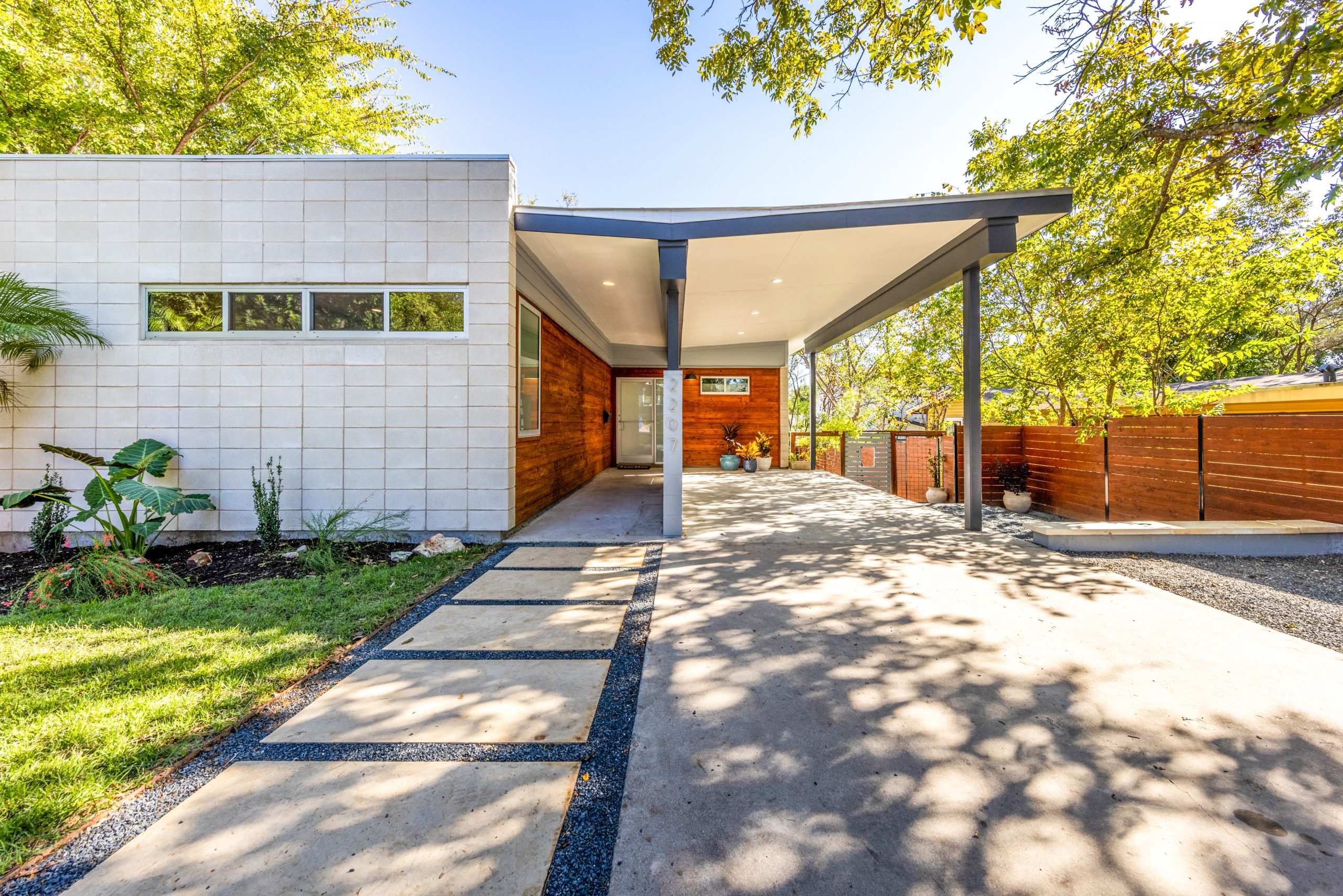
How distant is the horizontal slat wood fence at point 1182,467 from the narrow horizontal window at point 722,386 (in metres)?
5.01

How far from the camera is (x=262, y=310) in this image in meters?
4.25

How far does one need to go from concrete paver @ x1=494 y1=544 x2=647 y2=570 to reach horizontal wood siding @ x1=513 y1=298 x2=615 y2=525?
0.89m

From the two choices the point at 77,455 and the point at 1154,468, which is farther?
the point at 1154,468

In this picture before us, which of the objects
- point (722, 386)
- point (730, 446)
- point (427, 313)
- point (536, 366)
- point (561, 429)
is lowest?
point (730, 446)

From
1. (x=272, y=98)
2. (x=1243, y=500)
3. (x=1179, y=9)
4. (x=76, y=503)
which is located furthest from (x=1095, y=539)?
(x=272, y=98)

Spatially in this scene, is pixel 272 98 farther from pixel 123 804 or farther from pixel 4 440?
pixel 123 804

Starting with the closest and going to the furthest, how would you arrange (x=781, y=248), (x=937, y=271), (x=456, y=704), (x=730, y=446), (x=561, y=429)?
(x=456, y=704) < (x=781, y=248) < (x=937, y=271) < (x=561, y=429) < (x=730, y=446)

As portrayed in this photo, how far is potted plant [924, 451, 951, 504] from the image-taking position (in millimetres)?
6859

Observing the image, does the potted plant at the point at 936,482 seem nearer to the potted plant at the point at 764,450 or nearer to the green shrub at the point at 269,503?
the potted plant at the point at 764,450

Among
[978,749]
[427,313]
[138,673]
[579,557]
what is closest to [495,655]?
[138,673]

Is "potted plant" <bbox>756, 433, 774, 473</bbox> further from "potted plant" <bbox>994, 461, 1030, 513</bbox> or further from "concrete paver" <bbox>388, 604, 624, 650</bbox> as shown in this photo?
"concrete paver" <bbox>388, 604, 624, 650</bbox>

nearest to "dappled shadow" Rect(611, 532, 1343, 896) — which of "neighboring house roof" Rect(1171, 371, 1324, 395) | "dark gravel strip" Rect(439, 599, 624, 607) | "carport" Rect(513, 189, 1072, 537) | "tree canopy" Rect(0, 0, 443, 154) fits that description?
"dark gravel strip" Rect(439, 599, 624, 607)

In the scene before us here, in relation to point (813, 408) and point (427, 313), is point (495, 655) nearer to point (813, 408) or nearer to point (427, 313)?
point (427, 313)

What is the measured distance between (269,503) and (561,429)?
3244mm
